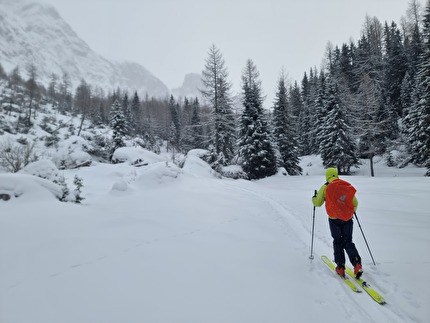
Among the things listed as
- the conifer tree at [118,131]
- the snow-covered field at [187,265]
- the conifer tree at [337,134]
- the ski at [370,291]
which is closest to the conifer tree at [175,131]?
the conifer tree at [118,131]

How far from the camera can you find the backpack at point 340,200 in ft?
14.0

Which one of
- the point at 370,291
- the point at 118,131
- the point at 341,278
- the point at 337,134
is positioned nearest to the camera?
the point at 370,291

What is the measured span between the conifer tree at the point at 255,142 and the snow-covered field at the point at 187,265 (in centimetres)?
1473

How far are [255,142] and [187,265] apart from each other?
63.5 feet

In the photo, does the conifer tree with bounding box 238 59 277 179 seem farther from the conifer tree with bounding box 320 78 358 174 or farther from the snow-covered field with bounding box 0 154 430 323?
the snow-covered field with bounding box 0 154 430 323

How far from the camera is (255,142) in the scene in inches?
884

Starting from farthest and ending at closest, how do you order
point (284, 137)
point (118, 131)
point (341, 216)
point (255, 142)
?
point (118, 131)
point (284, 137)
point (255, 142)
point (341, 216)

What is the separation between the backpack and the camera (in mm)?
4254

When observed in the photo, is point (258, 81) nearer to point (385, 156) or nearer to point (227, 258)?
point (385, 156)

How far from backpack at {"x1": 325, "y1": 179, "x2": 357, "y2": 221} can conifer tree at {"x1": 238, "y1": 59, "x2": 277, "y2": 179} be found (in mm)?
17864

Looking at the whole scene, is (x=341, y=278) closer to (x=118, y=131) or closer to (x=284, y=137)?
(x=284, y=137)

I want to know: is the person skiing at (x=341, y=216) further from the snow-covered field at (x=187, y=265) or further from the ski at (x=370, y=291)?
the snow-covered field at (x=187, y=265)

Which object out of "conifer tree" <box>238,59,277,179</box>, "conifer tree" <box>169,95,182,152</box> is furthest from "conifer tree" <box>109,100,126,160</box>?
"conifer tree" <box>169,95,182,152</box>

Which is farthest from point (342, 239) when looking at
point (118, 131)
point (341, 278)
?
point (118, 131)
